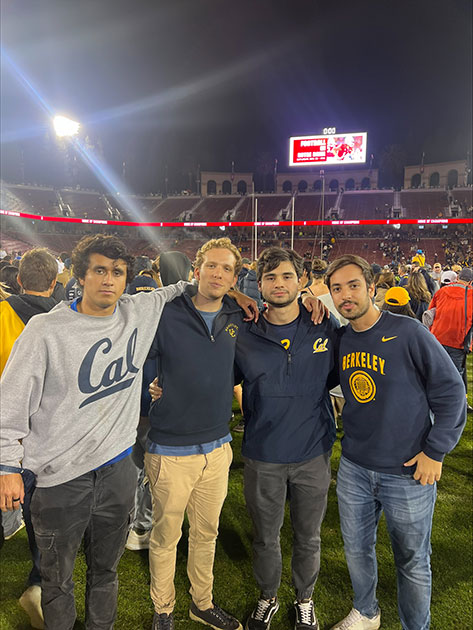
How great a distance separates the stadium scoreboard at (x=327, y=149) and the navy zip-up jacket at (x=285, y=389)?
4685cm

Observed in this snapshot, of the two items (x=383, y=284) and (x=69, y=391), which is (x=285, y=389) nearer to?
(x=69, y=391)

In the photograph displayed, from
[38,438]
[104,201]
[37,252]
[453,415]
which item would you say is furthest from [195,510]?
[104,201]

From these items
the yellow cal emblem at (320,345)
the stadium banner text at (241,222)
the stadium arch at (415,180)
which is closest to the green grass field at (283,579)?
the yellow cal emblem at (320,345)

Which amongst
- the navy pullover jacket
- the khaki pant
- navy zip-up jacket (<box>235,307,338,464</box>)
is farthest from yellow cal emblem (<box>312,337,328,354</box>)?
the khaki pant

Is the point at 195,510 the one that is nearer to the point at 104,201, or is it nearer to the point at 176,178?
the point at 104,201

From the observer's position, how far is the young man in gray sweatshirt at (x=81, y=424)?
1618 millimetres

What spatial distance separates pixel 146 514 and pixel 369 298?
2520 mm

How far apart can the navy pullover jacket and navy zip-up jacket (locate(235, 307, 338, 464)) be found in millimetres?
225

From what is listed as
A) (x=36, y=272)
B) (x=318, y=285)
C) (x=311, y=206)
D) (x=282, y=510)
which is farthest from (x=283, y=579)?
(x=311, y=206)

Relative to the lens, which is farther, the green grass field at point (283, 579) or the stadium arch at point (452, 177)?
the stadium arch at point (452, 177)

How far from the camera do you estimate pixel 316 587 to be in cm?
265

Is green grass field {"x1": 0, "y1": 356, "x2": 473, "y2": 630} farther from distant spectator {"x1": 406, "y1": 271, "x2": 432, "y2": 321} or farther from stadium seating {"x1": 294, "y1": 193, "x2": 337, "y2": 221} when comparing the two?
stadium seating {"x1": 294, "y1": 193, "x2": 337, "y2": 221}

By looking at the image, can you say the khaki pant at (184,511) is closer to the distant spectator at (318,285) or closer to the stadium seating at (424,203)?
the distant spectator at (318,285)

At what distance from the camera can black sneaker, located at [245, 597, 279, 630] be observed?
2.29 meters
